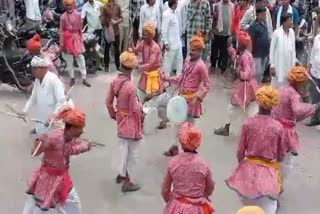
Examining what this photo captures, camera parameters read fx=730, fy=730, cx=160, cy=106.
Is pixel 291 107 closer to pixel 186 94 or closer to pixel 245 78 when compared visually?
pixel 186 94

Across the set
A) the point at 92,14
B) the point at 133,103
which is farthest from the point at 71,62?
the point at 133,103

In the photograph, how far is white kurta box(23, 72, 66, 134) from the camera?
8070 millimetres

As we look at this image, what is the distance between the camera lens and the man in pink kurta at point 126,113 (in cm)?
782

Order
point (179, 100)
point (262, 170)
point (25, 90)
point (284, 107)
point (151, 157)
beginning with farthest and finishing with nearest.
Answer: point (25, 90) → point (151, 157) → point (179, 100) → point (284, 107) → point (262, 170)

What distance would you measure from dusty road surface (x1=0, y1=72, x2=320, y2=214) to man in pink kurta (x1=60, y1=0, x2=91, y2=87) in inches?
31.7

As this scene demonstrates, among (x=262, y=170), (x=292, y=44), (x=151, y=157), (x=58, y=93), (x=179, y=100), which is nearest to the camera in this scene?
(x=262, y=170)

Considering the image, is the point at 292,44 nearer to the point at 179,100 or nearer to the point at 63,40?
the point at 179,100

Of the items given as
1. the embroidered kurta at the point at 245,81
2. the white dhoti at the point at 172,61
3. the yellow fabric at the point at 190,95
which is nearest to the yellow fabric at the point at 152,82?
the yellow fabric at the point at 190,95

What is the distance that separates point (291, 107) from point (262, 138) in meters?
1.00

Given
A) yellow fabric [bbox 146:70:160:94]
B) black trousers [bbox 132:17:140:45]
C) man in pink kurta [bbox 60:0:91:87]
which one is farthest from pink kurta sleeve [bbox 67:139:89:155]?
black trousers [bbox 132:17:140:45]

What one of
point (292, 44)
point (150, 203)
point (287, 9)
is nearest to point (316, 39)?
point (292, 44)

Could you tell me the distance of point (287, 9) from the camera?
12.2 m

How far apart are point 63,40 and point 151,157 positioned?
3.38 metres

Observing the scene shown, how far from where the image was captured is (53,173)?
6.39 m
